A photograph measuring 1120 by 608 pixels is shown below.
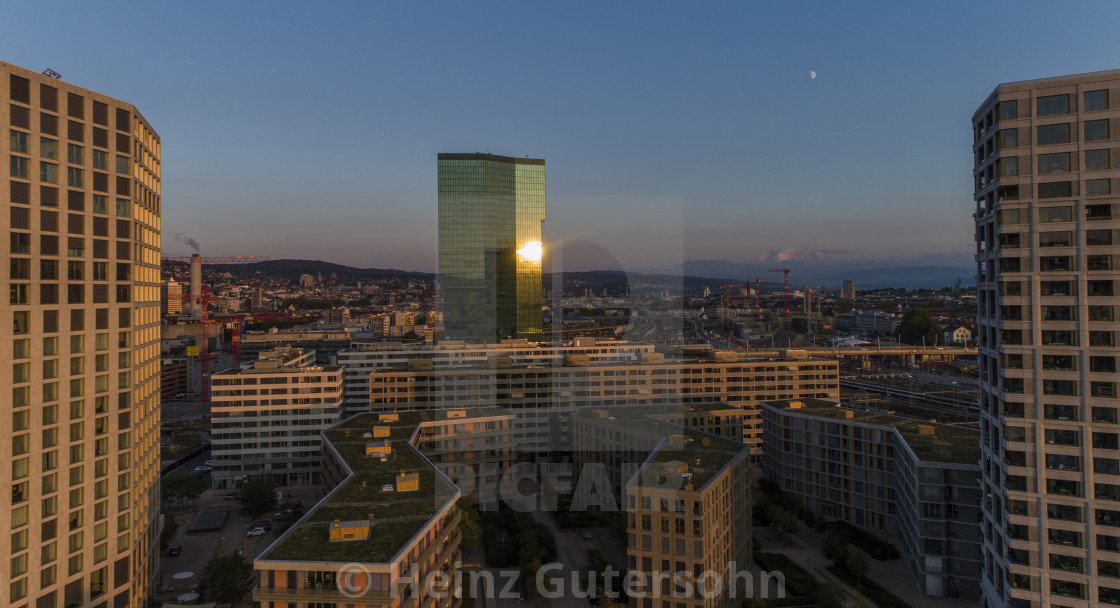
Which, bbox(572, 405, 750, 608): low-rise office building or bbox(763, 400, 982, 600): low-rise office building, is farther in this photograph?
bbox(763, 400, 982, 600): low-rise office building

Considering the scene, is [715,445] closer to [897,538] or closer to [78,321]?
[897,538]

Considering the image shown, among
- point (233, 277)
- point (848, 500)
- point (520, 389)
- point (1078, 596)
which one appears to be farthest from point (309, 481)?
point (233, 277)

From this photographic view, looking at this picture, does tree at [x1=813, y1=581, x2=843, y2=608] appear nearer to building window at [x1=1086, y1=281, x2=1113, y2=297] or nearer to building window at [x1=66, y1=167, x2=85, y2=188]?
building window at [x1=1086, y1=281, x2=1113, y2=297]

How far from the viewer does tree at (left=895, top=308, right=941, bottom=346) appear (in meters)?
90.5

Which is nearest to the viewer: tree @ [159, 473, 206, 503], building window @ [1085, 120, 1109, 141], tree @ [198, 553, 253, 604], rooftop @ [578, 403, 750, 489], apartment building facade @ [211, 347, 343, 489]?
building window @ [1085, 120, 1109, 141]

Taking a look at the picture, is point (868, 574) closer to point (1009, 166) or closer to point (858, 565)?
point (858, 565)

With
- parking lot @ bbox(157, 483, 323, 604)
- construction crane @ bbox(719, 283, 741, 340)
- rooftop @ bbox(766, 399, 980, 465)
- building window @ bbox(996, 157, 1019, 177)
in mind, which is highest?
building window @ bbox(996, 157, 1019, 177)

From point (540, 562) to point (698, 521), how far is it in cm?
755

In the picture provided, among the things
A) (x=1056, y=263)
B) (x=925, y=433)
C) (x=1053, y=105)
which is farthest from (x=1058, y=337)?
(x=925, y=433)

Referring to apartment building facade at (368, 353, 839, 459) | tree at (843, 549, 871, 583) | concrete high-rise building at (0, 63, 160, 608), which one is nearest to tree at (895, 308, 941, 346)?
apartment building facade at (368, 353, 839, 459)

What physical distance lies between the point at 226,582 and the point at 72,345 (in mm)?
9415

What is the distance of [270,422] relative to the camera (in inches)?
1443

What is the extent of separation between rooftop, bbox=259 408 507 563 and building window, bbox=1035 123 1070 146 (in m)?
17.8

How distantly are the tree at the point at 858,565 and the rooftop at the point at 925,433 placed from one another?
4.20 metres
